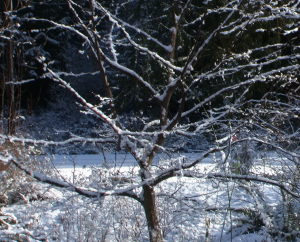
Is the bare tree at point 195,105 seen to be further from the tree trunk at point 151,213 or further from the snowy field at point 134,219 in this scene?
the snowy field at point 134,219

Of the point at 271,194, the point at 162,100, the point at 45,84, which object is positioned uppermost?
the point at 45,84

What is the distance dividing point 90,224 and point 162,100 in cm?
150

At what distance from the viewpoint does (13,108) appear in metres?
4.83

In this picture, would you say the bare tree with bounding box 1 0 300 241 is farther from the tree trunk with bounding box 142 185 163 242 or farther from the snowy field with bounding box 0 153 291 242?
the snowy field with bounding box 0 153 291 242

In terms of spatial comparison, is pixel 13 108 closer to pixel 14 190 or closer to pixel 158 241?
pixel 14 190

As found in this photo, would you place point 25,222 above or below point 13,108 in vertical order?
below

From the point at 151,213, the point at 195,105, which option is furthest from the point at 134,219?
the point at 195,105

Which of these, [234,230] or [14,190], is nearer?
[234,230]

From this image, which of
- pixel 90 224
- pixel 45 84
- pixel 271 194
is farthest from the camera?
pixel 45 84

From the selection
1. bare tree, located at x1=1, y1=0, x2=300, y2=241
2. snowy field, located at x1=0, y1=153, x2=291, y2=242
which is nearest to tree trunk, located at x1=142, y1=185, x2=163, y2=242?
bare tree, located at x1=1, y1=0, x2=300, y2=241

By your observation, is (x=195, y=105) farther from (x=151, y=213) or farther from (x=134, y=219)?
(x=134, y=219)

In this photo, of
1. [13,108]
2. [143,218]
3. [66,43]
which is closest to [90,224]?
Answer: [143,218]

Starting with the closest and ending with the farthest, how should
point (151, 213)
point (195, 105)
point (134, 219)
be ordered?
point (151, 213)
point (195, 105)
point (134, 219)

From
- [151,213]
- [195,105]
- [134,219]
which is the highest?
[195,105]
